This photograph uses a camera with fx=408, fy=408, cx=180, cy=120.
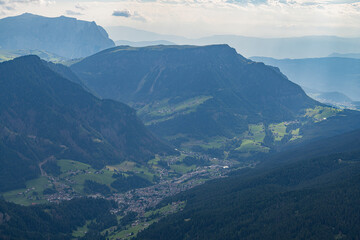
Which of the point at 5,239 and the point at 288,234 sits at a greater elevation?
the point at 288,234

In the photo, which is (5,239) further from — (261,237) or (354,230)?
(354,230)

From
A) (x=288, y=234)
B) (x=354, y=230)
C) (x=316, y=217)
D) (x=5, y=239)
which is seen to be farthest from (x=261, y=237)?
(x=5, y=239)

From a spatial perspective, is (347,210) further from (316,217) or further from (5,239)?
(5,239)

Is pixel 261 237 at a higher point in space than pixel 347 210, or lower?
lower

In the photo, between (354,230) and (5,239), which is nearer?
(354,230)

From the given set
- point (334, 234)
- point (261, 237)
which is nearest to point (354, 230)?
point (334, 234)

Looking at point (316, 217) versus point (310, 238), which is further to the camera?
point (316, 217)

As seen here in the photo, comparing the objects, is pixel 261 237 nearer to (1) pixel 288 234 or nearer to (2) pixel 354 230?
(1) pixel 288 234
